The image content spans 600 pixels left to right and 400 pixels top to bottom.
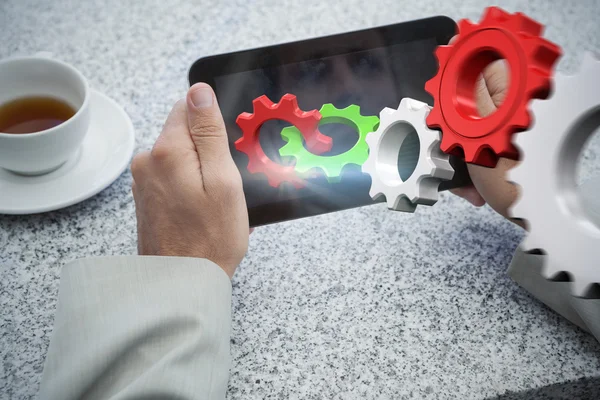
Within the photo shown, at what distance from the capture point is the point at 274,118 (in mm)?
555

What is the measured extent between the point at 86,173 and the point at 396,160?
38cm

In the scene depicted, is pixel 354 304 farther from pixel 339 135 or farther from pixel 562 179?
pixel 562 179

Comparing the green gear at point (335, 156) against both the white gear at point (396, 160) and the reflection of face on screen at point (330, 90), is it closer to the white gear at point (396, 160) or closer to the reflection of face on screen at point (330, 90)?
the reflection of face on screen at point (330, 90)

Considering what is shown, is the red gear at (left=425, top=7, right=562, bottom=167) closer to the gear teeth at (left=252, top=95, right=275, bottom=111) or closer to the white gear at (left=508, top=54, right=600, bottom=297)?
the white gear at (left=508, top=54, right=600, bottom=297)

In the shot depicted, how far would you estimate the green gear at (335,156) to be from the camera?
0.53 m

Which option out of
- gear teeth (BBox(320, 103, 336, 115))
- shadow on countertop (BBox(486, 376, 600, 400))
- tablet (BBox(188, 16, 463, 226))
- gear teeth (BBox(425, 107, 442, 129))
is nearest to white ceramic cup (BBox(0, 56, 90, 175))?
tablet (BBox(188, 16, 463, 226))


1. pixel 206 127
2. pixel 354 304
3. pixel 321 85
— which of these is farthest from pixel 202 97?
pixel 354 304

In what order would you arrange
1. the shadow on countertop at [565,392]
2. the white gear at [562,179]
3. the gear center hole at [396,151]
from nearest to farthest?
the white gear at [562,179] → the gear center hole at [396,151] → the shadow on countertop at [565,392]

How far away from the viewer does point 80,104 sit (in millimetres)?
608

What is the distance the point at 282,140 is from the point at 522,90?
31 cm

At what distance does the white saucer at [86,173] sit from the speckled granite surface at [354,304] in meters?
0.02

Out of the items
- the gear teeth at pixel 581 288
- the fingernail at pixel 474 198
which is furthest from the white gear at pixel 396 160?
the fingernail at pixel 474 198

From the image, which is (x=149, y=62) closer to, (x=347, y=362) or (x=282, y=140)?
(x=282, y=140)

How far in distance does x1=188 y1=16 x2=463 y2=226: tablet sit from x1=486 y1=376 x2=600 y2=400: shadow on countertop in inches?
8.2
